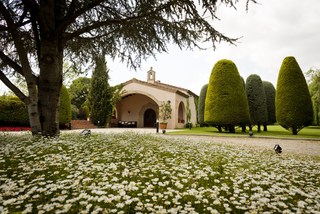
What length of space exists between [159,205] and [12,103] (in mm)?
17772

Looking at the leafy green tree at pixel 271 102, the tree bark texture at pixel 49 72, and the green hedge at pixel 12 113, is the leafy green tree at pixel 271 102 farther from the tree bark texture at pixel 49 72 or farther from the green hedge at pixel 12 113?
the green hedge at pixel 12 113

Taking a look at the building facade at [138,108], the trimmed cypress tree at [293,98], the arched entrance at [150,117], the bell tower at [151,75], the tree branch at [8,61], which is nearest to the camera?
the tree branch at [8,61]

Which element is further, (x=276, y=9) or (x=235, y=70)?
(x=235, y=70)

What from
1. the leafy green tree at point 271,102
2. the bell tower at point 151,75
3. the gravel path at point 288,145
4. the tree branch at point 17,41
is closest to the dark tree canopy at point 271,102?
the leafy green tree at point 271,102

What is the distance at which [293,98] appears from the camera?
622 inches

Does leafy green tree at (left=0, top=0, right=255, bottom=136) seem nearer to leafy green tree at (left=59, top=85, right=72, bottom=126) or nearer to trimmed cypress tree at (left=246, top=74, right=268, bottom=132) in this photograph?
leafy green tree at (left=59, top=85, right=72, bottom=126)

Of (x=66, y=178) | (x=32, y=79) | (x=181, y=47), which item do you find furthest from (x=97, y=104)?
(x=66, y=178)

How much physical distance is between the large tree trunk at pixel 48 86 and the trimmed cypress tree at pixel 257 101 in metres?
18.6

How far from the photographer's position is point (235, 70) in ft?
58.0

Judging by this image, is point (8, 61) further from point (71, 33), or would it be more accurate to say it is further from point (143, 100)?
point (143, 100)

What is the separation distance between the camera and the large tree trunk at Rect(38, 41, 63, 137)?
631 cm

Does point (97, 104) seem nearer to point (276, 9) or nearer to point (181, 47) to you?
point (181, 47)

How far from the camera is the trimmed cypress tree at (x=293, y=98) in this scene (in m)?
15.5

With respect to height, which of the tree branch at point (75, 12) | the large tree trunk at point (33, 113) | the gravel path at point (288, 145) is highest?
the tree branch at point (75, 12)
